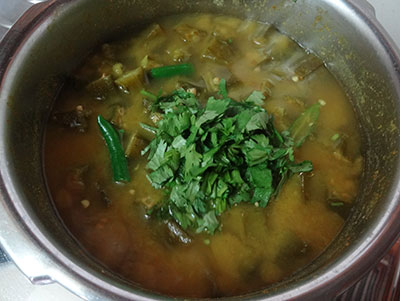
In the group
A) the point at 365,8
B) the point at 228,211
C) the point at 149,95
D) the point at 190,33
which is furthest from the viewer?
the point at 190,33

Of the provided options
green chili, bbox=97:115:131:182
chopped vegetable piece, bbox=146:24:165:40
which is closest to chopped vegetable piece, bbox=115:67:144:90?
green chili, bbox=97:115:131:182

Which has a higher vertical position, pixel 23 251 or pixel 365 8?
pixel 365 8

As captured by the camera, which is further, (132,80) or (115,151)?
(132,80)

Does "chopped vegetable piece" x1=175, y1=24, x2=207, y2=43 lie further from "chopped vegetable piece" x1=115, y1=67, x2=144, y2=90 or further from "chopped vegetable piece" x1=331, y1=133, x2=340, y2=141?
"chopped vegetable piece" x1=331, y1=133, x2=340, y2=141

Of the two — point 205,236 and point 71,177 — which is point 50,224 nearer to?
point 71,177

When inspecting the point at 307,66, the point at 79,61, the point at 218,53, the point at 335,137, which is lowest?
the point at 79,61

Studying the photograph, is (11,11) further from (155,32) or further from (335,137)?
(335,137)

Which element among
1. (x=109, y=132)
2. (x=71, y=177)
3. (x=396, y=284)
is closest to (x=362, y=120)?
(x=396, y=284)

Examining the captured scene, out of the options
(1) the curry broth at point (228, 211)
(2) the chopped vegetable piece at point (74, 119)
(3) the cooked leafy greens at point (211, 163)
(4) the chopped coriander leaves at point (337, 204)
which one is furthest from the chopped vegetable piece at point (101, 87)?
(4) the chopped coriander leaves at point (337, 204)

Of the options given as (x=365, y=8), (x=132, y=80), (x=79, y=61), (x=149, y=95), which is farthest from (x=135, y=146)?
(x=365, y=8)
